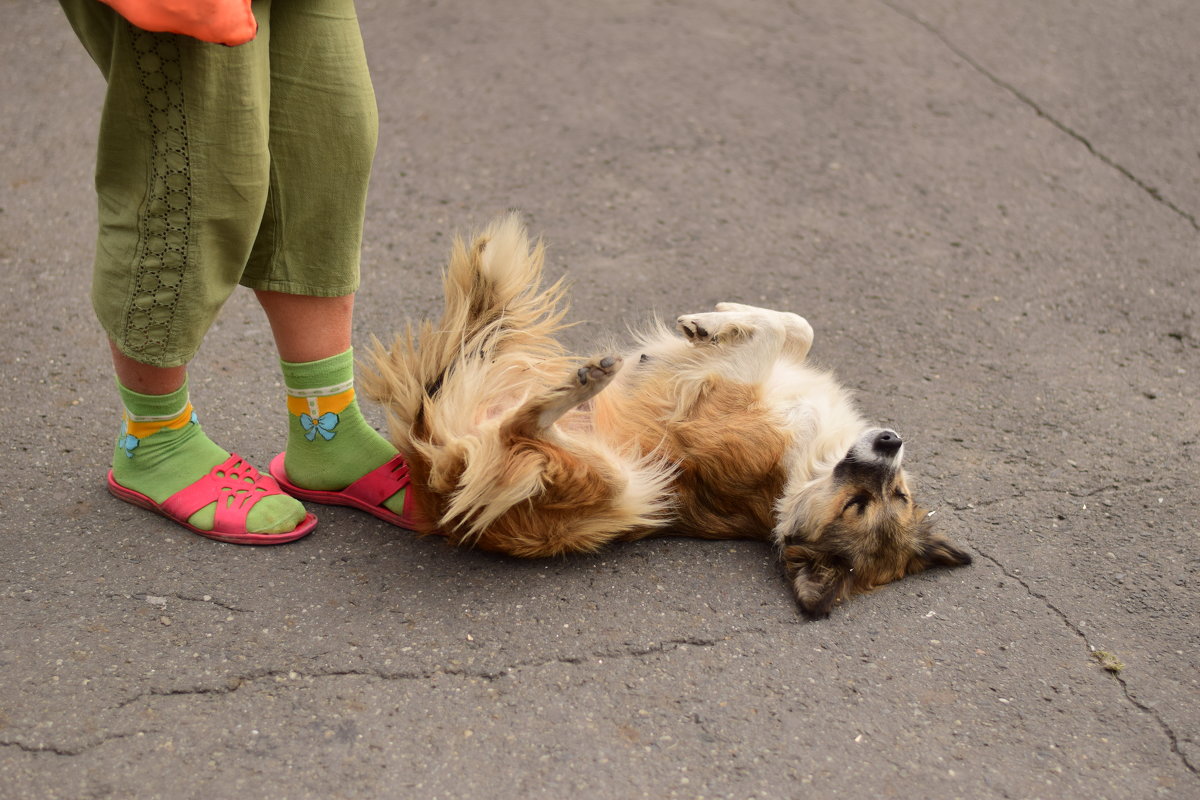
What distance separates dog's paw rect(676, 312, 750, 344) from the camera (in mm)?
3316

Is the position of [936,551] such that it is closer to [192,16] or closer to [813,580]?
[813,580]

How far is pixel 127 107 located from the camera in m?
2.21

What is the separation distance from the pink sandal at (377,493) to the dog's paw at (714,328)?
100 cm

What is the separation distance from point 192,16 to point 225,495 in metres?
1.40

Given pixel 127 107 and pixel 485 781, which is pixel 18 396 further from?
pixel 485 781

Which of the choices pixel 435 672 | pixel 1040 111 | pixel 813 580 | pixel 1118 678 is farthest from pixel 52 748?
pixel 1040 111

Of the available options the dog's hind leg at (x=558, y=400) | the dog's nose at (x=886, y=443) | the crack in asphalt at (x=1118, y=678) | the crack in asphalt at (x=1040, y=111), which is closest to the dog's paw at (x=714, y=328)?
the dog's nose at (x=886, y=443)

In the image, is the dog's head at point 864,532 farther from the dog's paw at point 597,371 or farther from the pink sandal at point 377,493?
the pink sandal at point 377,493

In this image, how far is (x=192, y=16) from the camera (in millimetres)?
1999

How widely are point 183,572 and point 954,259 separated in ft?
11.6

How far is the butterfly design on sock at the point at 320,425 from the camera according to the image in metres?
2.97

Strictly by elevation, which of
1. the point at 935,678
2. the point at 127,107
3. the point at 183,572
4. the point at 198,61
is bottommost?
the point at 183,572

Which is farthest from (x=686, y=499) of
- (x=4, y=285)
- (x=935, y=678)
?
(x=4, y=285)

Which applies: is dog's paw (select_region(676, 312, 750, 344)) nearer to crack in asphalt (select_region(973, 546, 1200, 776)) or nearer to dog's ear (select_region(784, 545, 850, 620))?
dog's ear (select_region(784, 545, 850, 620))
